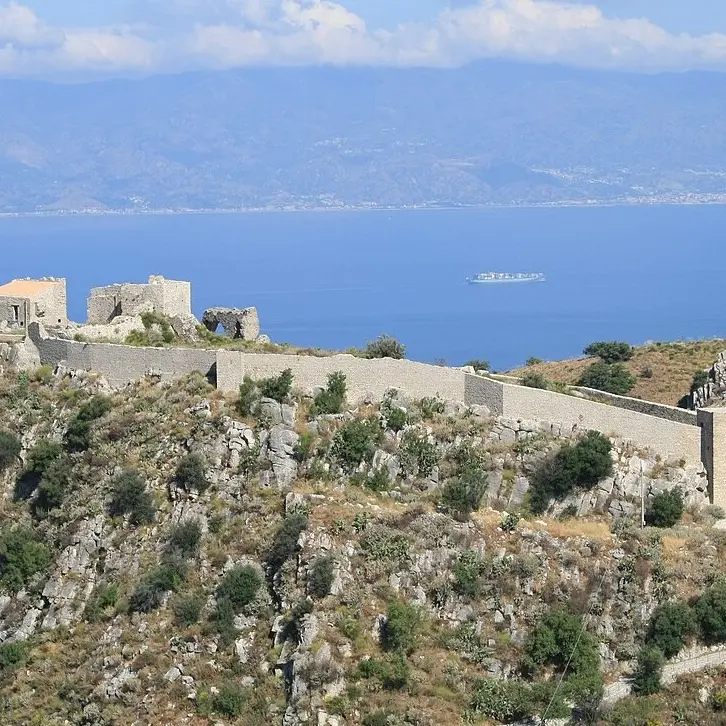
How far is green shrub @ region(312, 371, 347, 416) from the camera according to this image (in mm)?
36219

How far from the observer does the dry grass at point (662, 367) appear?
46.2 metres

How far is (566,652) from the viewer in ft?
99.8

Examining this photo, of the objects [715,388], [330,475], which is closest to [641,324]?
[715,388]

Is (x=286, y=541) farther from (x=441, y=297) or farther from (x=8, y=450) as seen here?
(x=441, y=297)

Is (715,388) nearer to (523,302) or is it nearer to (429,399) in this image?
(429,399)

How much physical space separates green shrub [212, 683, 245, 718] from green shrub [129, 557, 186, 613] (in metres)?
3.21

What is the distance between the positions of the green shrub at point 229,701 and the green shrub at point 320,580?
2596 mm

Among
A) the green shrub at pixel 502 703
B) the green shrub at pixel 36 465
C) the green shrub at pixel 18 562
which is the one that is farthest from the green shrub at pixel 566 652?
the green shrub at pixel 36 465

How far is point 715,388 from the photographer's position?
41125 mm

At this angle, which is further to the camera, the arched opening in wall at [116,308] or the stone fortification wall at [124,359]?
the arched opening in wall at [116,308]

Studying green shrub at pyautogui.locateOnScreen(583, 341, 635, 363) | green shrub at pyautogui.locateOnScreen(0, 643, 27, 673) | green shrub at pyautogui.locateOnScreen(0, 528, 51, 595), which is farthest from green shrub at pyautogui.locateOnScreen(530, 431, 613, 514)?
green shrub at pyautogui.locateOnScreen(583, 341, 635, 363)

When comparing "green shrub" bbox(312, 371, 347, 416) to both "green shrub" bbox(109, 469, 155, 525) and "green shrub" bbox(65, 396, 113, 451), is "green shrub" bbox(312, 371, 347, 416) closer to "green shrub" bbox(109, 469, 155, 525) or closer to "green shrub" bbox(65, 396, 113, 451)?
"green shrub" bbox(109, 469, 155, 525)

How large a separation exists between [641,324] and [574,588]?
10028cm

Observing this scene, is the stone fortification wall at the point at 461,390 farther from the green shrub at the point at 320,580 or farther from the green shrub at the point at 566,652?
the green shrub at the point at 320,580
